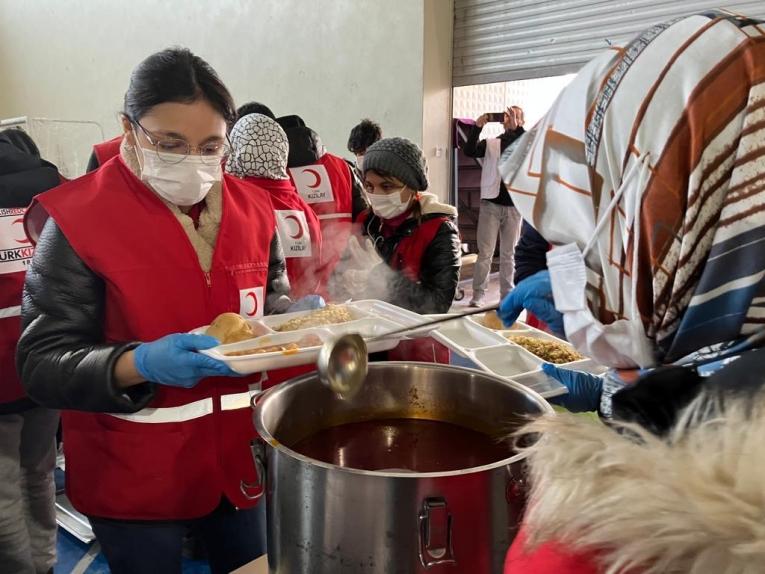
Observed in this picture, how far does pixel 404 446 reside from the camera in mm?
1008

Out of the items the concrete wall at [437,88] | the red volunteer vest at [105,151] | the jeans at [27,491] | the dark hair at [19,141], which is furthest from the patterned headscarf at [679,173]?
the concrete wall at [437,88]

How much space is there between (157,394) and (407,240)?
4.07ft

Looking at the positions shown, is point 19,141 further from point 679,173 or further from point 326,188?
point 679,173

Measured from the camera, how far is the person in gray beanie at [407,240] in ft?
7.06

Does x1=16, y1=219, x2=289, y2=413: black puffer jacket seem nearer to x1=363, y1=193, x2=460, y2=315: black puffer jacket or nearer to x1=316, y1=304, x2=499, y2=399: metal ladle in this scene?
x1=316, y1=304, x2=499, y2=399: metal ladle

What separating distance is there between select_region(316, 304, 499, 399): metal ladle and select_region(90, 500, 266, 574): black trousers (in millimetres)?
513

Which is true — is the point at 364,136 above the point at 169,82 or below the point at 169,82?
above

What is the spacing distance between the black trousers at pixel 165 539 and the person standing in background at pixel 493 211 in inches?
159

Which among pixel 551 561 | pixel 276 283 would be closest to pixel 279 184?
pixel 276 283

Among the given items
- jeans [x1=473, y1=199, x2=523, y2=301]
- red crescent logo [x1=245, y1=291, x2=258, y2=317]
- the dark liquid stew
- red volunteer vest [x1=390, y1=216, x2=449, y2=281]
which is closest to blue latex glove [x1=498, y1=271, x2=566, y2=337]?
the dark liquid stew

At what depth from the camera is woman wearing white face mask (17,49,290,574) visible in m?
1.11

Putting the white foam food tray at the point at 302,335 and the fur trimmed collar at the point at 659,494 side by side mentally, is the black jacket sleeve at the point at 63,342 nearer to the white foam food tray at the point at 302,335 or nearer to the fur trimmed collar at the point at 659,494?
the white foam food tray at the point at 302,335

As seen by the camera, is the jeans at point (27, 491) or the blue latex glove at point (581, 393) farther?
the jeans at point (27, 491)

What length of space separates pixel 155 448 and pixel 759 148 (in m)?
1.16
